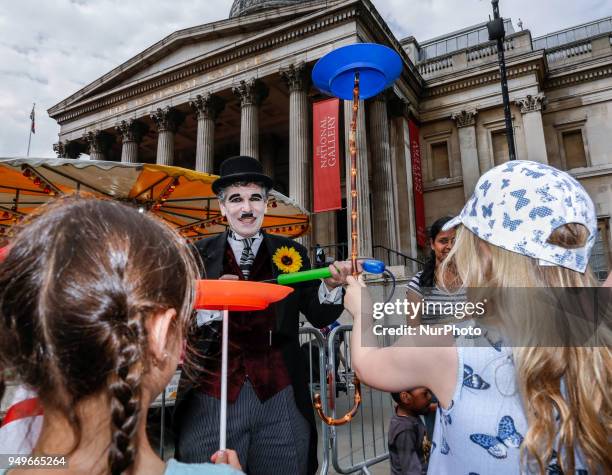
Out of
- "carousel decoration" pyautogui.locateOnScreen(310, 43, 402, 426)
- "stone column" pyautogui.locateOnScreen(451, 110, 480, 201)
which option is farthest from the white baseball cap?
"stone column" pyautogui.locateOnScreen(451, 110, 480, 201)

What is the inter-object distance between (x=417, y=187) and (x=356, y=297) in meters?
19.2

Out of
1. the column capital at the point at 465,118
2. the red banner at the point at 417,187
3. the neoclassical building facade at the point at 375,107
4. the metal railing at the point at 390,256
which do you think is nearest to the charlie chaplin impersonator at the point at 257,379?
the metal railing at the point at 390,256

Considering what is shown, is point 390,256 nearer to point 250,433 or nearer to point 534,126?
point 534,126

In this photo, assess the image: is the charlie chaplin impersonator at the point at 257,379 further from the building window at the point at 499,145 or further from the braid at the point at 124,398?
the building window at the point at 499,145

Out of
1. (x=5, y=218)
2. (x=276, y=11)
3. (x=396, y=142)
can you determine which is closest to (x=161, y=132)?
(x=276, y=11)

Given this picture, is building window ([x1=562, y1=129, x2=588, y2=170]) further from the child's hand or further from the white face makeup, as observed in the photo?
the child's hand

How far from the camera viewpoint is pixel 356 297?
169 centimetres

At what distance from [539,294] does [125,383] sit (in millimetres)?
1131

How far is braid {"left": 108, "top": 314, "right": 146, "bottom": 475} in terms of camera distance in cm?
84

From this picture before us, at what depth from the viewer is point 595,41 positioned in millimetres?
20312

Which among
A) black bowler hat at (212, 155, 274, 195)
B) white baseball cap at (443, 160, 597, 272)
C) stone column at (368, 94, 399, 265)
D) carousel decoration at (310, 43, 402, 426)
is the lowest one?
white baseball cap at (443, 160, 597, 272)

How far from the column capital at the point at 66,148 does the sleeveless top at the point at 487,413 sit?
28.3 metres

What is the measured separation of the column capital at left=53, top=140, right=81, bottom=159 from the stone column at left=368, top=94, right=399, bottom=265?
17859 millimetres

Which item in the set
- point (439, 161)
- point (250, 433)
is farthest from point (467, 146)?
point (250, 433)
